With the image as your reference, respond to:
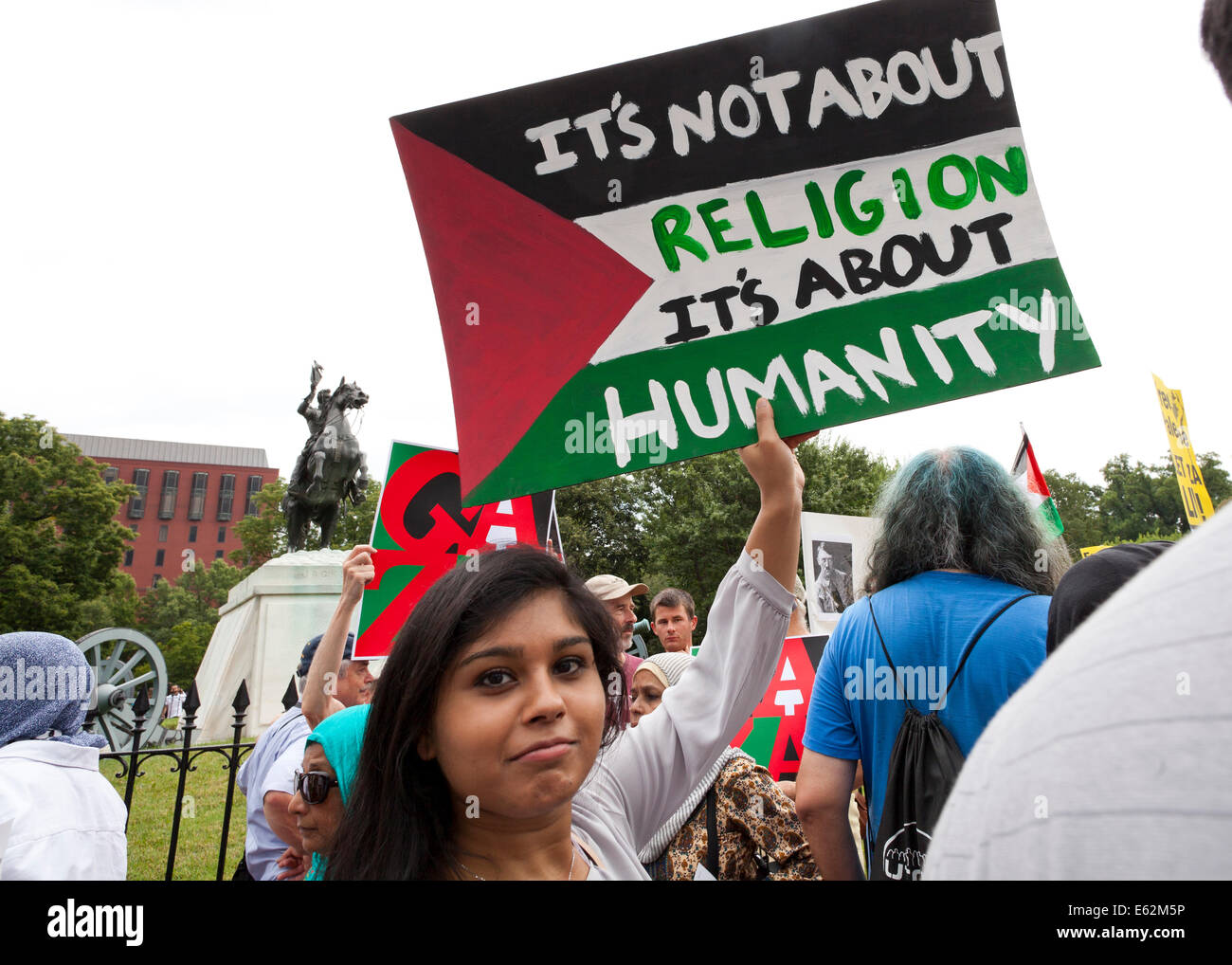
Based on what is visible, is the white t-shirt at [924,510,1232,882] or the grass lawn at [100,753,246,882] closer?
the white t-shirt at [924,510,1232,882]

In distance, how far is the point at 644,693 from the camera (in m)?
3.49

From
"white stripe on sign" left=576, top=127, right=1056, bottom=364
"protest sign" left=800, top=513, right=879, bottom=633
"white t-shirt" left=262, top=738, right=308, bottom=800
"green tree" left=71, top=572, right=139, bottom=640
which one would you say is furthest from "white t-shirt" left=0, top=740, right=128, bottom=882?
"green tree" left=71, top=572, right=139, bottom=640

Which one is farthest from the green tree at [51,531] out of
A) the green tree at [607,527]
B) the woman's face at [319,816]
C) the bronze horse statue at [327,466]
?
the woman's face at [319,816]

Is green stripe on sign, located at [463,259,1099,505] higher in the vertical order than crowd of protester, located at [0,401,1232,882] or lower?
higher

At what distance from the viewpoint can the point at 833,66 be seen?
195 cm

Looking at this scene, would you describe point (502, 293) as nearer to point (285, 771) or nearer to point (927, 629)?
point (927, 629)

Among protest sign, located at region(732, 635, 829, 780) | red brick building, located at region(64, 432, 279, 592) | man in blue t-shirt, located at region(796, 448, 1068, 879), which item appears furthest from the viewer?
red brick building, located at region(64, 432, 279, 592)

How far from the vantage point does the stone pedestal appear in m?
12.5

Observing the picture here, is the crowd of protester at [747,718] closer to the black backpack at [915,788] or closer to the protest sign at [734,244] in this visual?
the black backpack at [915,788]

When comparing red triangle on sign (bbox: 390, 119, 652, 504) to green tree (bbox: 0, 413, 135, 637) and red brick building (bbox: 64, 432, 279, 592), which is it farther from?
red brick building (bbox: 64, 432, 279, 592)

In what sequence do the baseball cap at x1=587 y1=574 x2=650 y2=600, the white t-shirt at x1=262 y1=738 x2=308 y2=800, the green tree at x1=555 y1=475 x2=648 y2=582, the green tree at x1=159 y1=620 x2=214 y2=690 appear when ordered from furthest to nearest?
the green tree at x1=159 y1=620 x2=214 y2=690
the green tree at x1=555 y1=475 x2=648 y2=582
the baseball cap at x1=587 y1=574 x2=650 y2=600
the white t-shirt at x1=262 y1=738 x2=308 y2=800

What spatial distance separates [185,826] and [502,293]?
24.7ft

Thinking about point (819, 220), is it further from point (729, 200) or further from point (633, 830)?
point (633, 830)

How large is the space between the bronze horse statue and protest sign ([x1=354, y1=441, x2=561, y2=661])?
31.1ft
